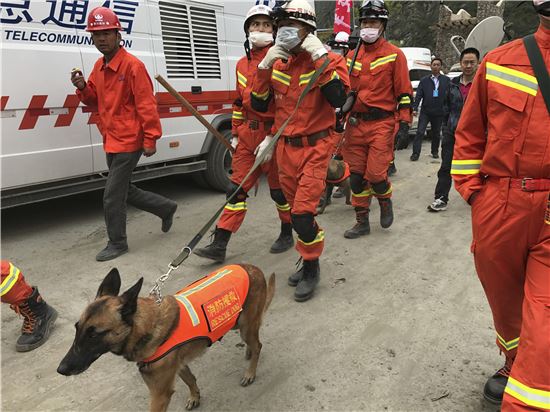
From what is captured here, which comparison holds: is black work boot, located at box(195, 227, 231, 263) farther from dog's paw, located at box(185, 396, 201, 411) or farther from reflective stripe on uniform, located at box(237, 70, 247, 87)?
dog's paw, located at box(185, 396, 201, 411)

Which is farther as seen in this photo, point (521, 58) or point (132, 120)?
point (132, 120)

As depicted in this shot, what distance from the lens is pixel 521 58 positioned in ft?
6.30

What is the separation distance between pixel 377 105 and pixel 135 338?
369 centimetres

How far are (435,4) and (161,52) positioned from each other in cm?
2593

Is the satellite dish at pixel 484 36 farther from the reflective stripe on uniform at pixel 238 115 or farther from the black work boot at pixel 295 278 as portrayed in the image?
the black work boot at pixel 295 278

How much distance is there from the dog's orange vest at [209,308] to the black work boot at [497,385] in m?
1.43

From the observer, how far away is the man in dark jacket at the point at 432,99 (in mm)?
9094

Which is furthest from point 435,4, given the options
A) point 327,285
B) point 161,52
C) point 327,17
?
point 327,285

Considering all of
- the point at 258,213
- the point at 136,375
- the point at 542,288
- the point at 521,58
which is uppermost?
the point at 521,58

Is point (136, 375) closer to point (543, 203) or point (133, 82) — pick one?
point (543, 203)

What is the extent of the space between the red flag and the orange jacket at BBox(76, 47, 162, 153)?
7054 millimetres

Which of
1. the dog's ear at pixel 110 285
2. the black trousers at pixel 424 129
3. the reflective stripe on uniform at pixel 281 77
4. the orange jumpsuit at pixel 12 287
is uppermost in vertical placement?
the reflective stripe on uniform at pixel 281 77

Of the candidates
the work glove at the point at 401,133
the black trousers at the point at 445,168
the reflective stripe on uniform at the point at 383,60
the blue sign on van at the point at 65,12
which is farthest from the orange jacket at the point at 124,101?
the black trousers at the point at 445,168

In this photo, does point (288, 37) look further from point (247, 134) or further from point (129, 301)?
point (129, 301)
